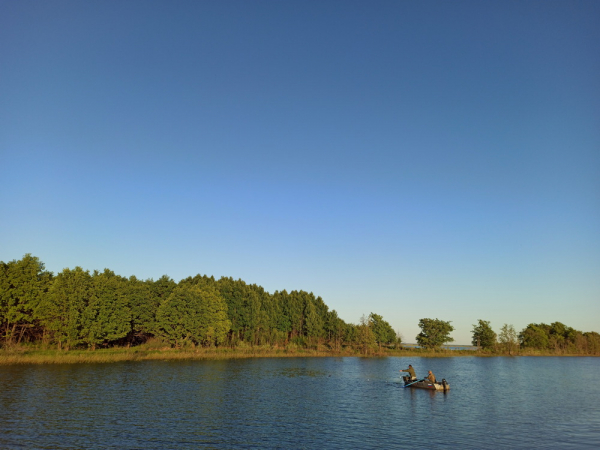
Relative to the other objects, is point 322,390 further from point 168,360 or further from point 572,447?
point 168,360

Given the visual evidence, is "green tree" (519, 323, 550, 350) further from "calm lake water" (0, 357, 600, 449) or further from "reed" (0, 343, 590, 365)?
"calm lake water" (0, 357, 600, 449)

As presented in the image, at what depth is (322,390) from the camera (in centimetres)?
5628

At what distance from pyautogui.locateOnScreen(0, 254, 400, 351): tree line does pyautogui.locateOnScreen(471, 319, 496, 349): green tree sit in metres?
49.0

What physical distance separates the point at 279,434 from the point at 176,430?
8408mm

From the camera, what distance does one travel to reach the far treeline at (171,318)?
277ft

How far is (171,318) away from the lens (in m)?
101

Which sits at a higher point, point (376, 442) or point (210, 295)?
point (210, 295)

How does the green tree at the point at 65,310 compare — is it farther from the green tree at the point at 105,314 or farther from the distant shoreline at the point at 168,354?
the distant shoreline at the point at 168,354

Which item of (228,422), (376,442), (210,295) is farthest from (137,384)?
(210,295)

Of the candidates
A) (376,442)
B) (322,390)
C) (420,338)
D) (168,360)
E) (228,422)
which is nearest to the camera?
(376,442)

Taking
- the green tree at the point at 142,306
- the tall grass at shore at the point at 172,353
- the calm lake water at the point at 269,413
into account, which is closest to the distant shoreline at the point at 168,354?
the tall grass at shore at the point at 172,353

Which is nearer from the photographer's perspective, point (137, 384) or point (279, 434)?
point (279, 434)

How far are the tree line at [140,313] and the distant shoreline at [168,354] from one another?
13.1ft

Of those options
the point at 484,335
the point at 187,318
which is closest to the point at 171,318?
the point at 187,318
